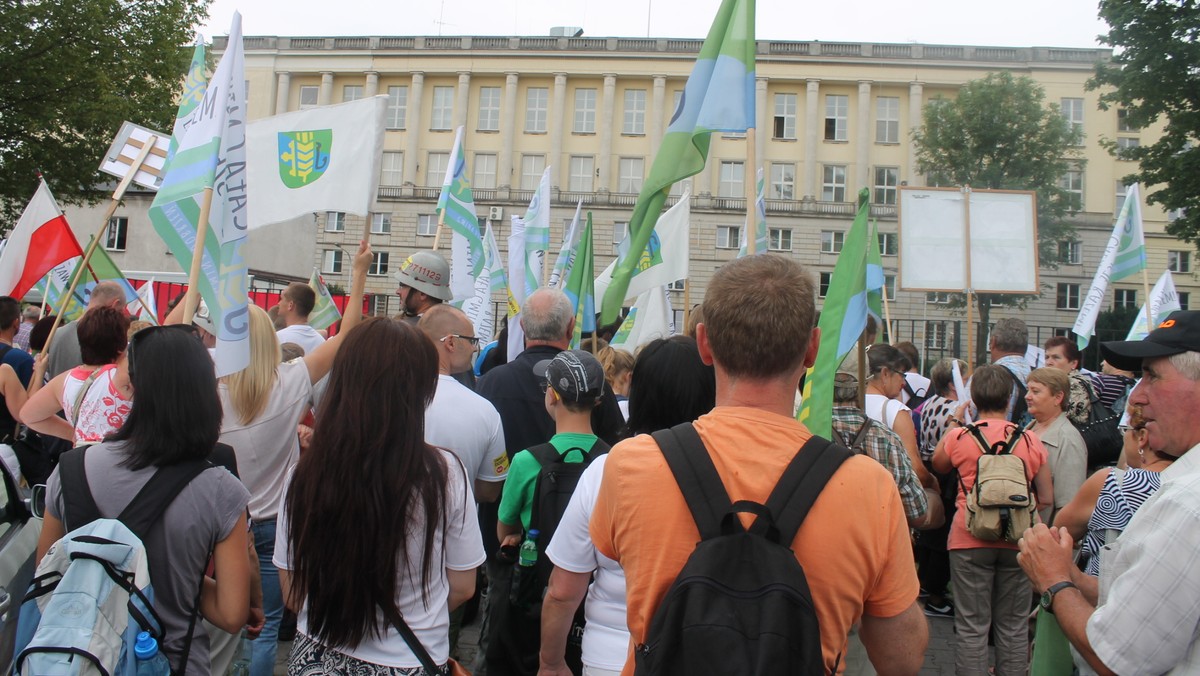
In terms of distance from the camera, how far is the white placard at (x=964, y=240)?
25.9ft

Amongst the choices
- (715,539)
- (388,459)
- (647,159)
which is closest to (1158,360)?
(715,539)

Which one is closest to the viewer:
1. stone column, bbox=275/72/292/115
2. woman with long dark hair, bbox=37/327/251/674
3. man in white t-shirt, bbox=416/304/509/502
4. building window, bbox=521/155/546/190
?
woman with long dark hair, bbox=37/327/251/674

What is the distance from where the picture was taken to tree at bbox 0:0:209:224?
1956 cm

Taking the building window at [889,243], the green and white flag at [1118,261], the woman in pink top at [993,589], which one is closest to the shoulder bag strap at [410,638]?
the woman in pink top at [993,589]

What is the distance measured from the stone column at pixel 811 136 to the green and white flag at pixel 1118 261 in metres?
45.0

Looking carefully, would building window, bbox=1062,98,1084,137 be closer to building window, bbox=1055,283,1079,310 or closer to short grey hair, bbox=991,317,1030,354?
building window, bbox=1055,283,1079,310

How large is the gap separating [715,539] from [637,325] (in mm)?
8425

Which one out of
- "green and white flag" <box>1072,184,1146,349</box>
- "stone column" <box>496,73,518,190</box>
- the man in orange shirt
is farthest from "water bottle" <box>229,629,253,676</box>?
"stone column" <box>496,73,518,190</box>

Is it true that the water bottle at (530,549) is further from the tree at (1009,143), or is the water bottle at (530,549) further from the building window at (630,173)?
the building window at (630,173)

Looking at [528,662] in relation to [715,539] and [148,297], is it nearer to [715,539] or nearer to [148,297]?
[715,539]

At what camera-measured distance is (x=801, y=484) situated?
1697 mm

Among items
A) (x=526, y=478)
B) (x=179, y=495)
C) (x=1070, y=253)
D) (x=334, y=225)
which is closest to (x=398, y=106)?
(x=334, y=225)

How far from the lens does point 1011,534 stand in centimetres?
473

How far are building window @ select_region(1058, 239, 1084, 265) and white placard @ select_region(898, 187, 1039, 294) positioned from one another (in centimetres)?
4552
